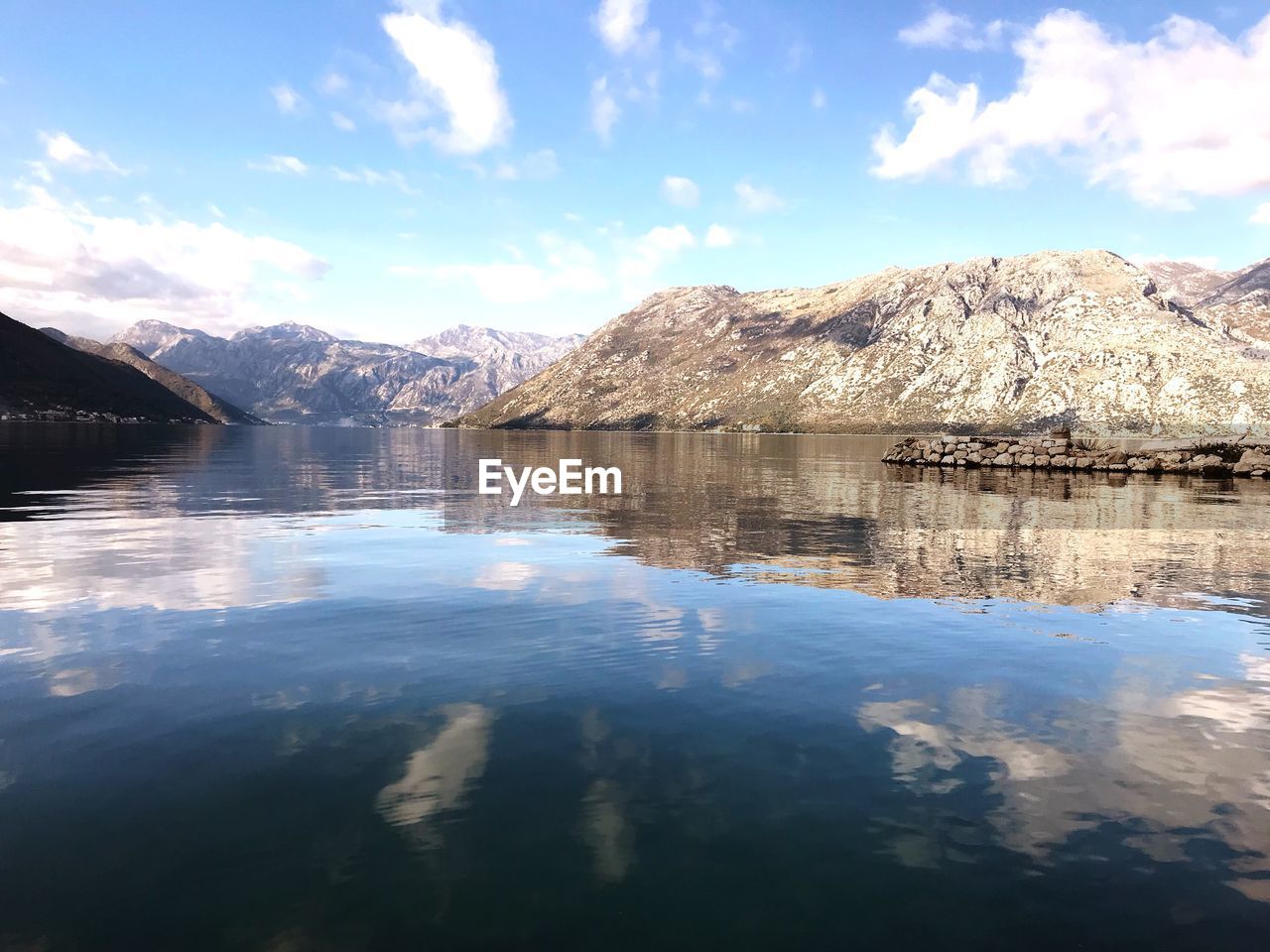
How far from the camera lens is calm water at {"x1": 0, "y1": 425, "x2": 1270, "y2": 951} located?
6527 mm

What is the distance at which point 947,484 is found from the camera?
197ft

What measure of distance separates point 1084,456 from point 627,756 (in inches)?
3361

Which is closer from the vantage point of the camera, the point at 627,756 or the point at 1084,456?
the point at 627,756

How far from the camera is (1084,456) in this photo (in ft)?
261

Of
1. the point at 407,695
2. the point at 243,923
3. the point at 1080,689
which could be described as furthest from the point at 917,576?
the point at 243,923

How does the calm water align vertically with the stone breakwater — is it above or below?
below

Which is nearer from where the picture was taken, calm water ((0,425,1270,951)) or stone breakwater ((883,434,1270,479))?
calm water ((0,425,1270,951))

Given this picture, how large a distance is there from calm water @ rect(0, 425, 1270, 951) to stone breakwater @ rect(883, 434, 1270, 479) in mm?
63082

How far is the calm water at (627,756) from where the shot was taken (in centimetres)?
653

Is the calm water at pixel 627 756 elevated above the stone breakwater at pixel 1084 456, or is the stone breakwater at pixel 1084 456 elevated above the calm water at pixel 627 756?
the stone breakwater at pixel 1084 456

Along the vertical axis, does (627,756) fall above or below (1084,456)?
below

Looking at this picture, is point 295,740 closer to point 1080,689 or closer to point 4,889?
point 4,889

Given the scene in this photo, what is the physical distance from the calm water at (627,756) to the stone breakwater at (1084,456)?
63.1 metres

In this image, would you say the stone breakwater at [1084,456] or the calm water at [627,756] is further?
the stone breakwater at [1084,456]
